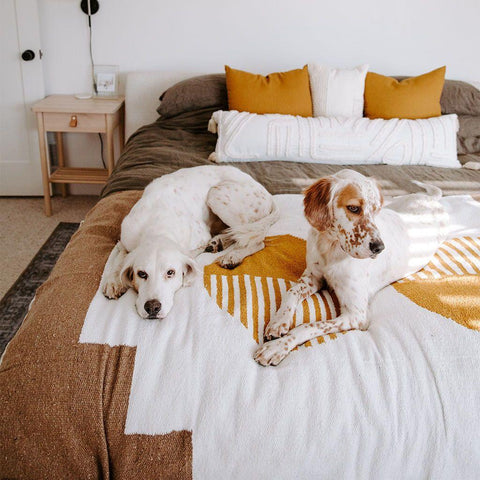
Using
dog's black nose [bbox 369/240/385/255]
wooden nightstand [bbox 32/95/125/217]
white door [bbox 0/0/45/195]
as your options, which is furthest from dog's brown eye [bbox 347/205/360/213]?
white door [bbox 0/0/45/195]

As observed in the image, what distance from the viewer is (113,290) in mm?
1411

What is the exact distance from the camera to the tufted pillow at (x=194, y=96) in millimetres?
3096

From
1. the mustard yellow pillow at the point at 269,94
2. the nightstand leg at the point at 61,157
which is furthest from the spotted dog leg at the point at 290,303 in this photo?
the nightstand leg at the point at 61,157

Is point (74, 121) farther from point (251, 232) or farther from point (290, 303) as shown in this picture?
point (290, 303)

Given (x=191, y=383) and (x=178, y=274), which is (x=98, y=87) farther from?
(x=191, y=383)

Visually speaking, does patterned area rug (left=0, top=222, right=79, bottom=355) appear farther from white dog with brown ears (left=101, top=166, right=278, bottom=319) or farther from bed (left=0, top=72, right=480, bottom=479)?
bed (left=0, top=72, right=480, bottom=479)

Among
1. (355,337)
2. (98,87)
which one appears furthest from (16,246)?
(355,337)

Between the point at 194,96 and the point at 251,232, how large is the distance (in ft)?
5.18

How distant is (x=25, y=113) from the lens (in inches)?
137

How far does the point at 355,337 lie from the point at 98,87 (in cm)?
298

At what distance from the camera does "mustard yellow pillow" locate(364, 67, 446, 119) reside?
2.97 meters

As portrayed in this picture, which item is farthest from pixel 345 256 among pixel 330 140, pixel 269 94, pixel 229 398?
pixel 269 94

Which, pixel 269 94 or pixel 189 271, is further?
pixel 269 94

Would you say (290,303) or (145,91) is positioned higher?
(145,91)
